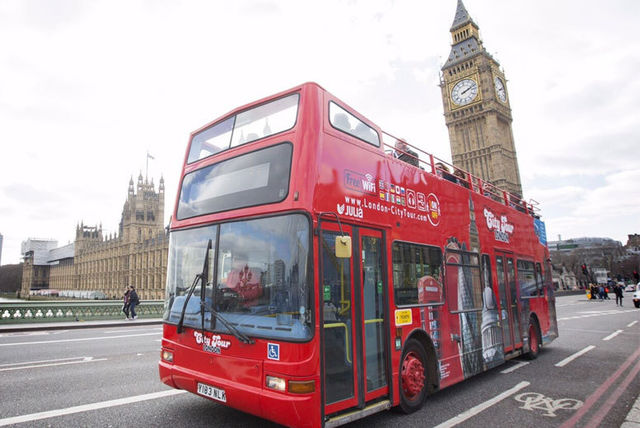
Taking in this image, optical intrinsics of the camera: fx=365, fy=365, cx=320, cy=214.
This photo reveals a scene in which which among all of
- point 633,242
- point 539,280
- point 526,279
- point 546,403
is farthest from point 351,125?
point 633,242

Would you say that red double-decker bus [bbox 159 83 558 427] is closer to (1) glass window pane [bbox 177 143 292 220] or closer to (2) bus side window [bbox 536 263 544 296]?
(1) glass window pane [bbox 177 143 292 220]

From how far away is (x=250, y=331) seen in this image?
3.56 metres

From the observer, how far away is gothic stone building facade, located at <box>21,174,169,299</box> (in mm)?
74125

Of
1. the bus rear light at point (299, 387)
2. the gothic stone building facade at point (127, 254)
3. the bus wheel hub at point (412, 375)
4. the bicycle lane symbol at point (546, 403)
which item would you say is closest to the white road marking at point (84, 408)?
the bus rear light at point (299, 387)

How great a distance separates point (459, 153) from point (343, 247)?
73.1m

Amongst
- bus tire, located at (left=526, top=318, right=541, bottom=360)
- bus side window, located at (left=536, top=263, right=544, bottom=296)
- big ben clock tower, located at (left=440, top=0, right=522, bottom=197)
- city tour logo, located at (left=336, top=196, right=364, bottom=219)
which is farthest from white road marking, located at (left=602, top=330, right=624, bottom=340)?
big ben clock tower, located at (left=440, top=0, right=522, bottom=197)

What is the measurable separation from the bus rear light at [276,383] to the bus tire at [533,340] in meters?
6.89

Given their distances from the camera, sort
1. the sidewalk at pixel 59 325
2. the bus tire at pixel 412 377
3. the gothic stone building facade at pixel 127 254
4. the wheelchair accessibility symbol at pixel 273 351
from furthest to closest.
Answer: the gothic stone building facade at pixel 127 254
the sidewalk at pixel 59 325
the bus tire at pixel 412 377
the wheelchair accessibility symbol at pixel 273 351

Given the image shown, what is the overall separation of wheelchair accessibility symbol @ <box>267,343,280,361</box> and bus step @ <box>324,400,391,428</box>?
0.75 meters

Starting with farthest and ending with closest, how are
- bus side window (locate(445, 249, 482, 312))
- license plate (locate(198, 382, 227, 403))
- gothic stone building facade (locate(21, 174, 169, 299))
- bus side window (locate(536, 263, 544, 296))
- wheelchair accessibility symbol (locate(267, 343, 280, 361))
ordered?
gothic stone building facade (locate(21, 174, 169, 299))
bus side window (locate(536, 263, 544, 296))
bus side window (locate(445, 249, 482, 312))
license plate (locate(198, 382, 227, 403))
wheelchair accessibility symbol (locate(267, 343, 280, 361))

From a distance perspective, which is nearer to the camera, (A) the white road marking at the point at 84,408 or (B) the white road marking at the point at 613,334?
(A) the white road marking at the point at 84,408

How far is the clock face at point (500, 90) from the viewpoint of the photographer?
6862 centimetres

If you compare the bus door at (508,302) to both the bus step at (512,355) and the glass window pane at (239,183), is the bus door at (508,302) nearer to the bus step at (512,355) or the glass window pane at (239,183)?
the bus step at (512,355)

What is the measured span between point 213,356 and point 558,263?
77898 mm
